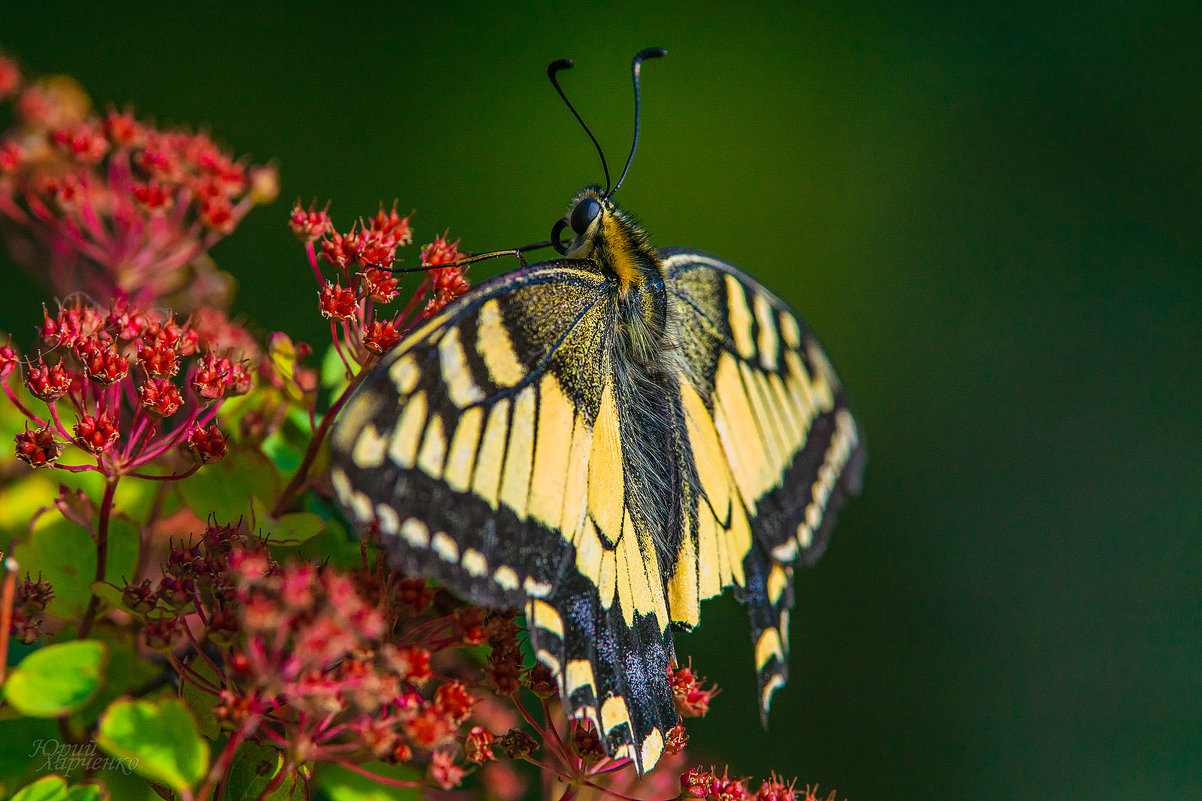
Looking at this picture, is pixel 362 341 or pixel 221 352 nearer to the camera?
pixel 362 341

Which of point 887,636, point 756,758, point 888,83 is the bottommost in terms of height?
point 756,758

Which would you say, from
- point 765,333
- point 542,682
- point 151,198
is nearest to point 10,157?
point 151,198

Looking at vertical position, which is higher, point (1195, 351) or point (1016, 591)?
point (1195, 351)

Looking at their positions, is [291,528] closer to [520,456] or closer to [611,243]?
[520,456]

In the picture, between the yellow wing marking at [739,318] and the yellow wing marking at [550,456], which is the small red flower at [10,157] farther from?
the yellow wing marking at [739,318]

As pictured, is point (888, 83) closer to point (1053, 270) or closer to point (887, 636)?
point (1053, 270)

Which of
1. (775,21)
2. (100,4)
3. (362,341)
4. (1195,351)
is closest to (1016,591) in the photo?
(1195,351)

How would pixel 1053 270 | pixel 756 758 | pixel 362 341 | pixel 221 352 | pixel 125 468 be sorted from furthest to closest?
pixel 1053 270, pixel 756 758, pixel 221 352, pixel 362 341, pixel 125 468
